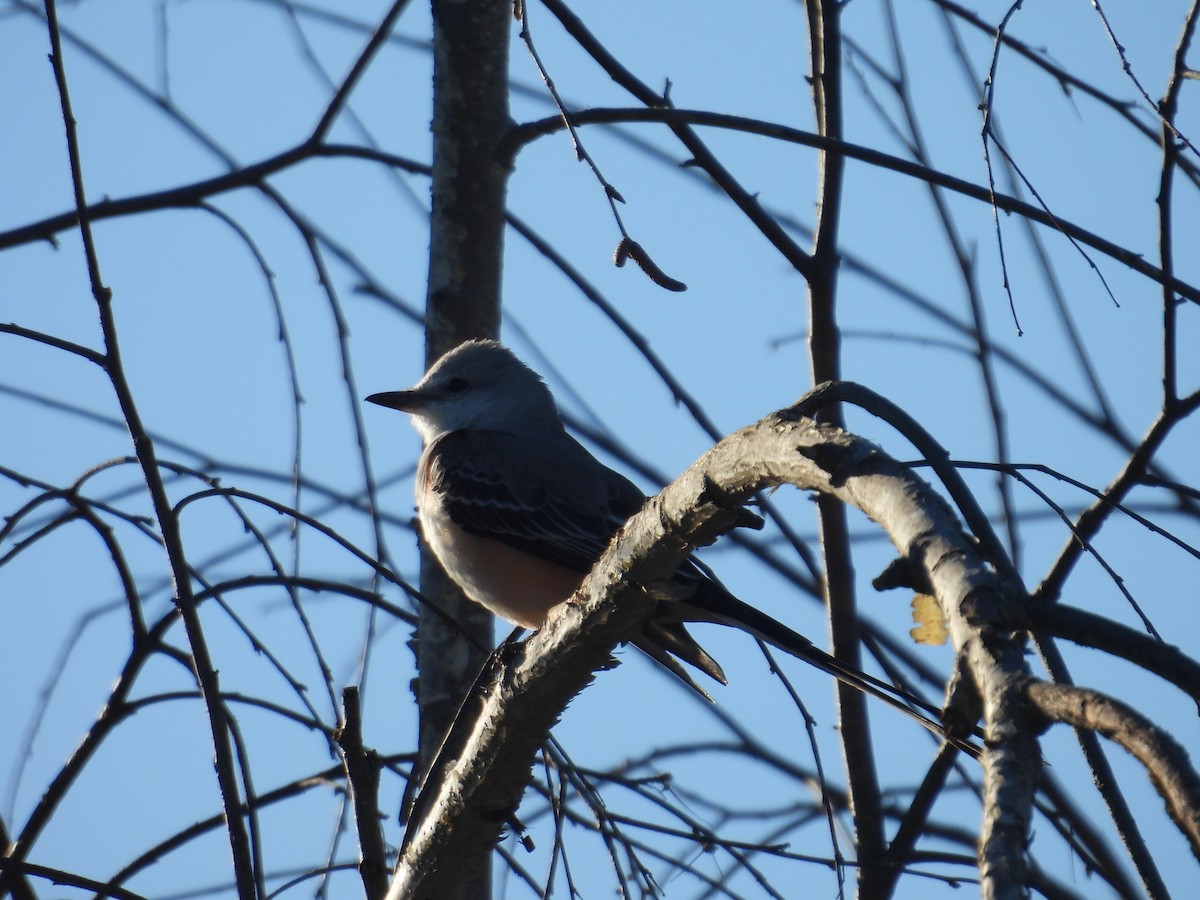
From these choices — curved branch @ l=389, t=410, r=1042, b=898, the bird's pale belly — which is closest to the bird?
the bird's pale belly

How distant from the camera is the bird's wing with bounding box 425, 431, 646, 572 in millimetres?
4785

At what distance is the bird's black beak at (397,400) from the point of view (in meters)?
5.89

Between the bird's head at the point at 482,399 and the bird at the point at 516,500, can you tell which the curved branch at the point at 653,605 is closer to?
the bird at the point at 516,500

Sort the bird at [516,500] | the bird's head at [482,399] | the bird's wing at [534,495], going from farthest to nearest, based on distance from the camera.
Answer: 1. the bird's head at [482,399]
2. the bird's wing at [534,495]
3. the bird at [516,500]

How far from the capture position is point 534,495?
5.03m

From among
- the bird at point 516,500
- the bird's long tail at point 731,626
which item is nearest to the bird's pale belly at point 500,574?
the bird at point 516,500

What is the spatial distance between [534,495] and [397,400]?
118 cm

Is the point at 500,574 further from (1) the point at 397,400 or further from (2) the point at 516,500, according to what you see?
(1) the point at 397,400

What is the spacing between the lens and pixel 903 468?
64.5 inches

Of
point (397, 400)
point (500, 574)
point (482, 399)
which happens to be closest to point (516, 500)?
point (500, 574)

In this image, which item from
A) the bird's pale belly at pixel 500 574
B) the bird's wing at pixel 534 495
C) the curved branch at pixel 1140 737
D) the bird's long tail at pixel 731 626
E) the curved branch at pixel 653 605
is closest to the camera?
the curved branch at pixel 1140 737

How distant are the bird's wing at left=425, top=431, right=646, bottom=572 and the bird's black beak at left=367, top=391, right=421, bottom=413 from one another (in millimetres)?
483

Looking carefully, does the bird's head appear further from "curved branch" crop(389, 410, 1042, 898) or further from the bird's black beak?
"curved branch" crop(389, 410, 1042, 898)

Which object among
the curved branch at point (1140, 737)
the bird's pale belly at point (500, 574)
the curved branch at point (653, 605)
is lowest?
the curved branch at point (1140, 737)
